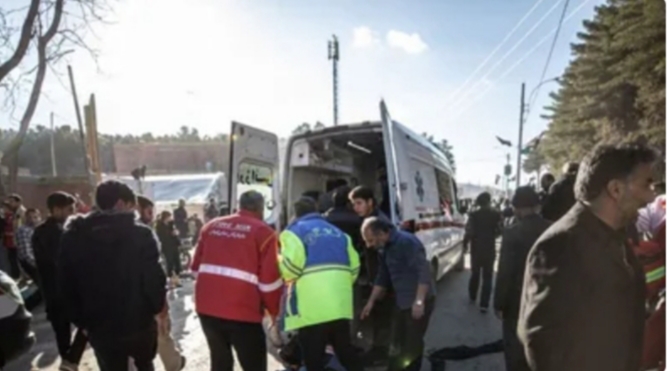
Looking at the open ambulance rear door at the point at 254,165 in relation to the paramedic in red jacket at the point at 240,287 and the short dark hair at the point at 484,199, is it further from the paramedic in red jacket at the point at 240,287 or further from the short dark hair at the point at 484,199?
the short dark hair at the point at 484,199

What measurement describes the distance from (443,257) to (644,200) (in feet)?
21.4

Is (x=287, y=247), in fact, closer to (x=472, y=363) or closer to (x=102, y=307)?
(x=102, y=307)

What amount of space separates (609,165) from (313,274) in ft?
7.83

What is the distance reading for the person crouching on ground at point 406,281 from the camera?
4375mm

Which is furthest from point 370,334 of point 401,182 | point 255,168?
point 255,168

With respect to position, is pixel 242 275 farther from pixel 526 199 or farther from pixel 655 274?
pixel 655 274

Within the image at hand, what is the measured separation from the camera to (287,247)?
3.91m

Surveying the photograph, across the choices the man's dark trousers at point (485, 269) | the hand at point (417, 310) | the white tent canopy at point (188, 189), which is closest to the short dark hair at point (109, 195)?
the hand at point (417, 310)

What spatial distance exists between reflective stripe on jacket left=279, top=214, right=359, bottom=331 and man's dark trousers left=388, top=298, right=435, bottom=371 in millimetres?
721

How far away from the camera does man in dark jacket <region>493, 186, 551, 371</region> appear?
3.82 m

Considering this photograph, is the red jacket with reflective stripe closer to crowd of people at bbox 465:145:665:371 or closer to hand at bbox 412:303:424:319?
hand at bbox 412:303:424:319

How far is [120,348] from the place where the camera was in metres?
3.30

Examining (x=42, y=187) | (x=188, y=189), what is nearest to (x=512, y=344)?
(x=188, y=189)

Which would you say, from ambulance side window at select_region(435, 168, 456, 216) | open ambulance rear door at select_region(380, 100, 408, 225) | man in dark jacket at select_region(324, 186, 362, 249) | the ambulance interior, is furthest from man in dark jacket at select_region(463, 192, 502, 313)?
man in dark jacket at select_region(324, 186, 362, 249)
